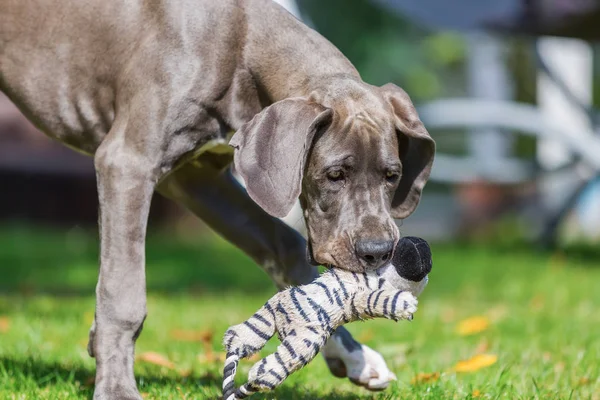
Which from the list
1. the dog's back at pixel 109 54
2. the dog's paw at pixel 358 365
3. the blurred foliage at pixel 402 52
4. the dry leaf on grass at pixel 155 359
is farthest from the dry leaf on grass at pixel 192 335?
the blurred foliage at pixel 402 52

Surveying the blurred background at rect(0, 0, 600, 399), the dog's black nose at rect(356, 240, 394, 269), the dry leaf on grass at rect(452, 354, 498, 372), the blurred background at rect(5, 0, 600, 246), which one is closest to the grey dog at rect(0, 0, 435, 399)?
the dog's black nose at rect(356, 240, 394, 269)

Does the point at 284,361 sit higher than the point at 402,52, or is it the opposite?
the point at 284,361

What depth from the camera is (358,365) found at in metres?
3.42

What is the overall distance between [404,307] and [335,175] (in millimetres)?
575

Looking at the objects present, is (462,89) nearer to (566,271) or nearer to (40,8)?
(566,271)

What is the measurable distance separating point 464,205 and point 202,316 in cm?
746

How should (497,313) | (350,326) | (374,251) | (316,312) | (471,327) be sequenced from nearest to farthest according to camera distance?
(316,312)
(374,251)
(471,327)
(350,326)
(497,313)

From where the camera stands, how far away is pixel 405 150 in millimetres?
3424

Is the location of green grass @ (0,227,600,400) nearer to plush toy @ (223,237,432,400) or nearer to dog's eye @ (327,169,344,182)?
plush toy @ (223,237,432,400)

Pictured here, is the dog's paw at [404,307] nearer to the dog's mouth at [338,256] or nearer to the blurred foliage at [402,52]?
the dog's mouth at [338,256]

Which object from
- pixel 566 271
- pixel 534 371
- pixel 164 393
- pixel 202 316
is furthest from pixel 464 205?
pixel 164 393

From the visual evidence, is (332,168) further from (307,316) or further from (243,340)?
(243,340)

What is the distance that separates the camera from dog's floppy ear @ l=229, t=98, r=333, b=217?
3.04m

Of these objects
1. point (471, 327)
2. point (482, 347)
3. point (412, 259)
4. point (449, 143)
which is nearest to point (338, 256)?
point (412, 259)
